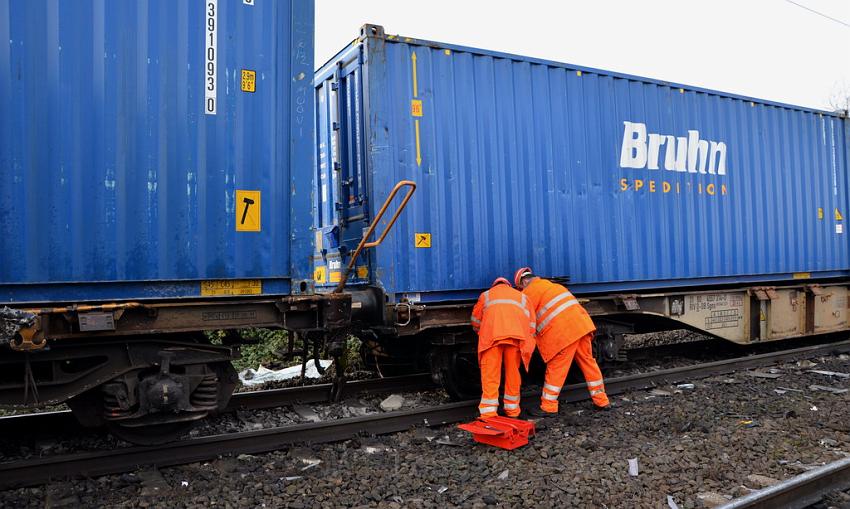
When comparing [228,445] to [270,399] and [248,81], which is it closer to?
[270,399]

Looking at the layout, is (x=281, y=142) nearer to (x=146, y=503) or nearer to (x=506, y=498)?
(x=146, y=503)

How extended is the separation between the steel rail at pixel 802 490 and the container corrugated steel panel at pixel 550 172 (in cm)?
314

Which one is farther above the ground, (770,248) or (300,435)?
(770,248)

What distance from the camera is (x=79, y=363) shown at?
4.33 m

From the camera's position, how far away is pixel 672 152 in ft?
25.3

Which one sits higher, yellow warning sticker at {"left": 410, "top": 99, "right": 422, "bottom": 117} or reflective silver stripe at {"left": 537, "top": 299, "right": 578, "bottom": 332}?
yellow warning sticker at {"left": 410, "top": 99, "right": 422, "bottom": 117}

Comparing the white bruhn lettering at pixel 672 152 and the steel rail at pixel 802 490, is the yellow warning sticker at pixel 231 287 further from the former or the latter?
the white bruhn lettering at pixel 672 152

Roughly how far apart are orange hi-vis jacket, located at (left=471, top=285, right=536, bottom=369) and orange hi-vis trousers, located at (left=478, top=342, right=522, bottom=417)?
0.07 meters

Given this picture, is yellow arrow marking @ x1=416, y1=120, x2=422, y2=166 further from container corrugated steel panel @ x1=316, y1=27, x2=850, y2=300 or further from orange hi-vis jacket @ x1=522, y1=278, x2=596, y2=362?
orange hi-vis jacket @ x1=522, y1=278, x2=596, y2=362

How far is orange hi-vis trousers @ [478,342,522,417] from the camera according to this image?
17.3ft

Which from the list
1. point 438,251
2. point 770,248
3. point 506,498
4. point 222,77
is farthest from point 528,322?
point 770,248

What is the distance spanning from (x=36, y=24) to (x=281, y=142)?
165 cm

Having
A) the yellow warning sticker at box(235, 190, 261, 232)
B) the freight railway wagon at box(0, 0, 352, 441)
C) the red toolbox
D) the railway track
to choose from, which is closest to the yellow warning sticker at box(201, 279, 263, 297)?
the freight railway wagon at box(0, 0, 352, 441)

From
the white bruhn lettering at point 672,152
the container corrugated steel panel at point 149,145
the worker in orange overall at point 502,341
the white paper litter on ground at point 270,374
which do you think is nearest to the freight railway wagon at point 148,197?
the container corrugated steel panel at point 149,145
